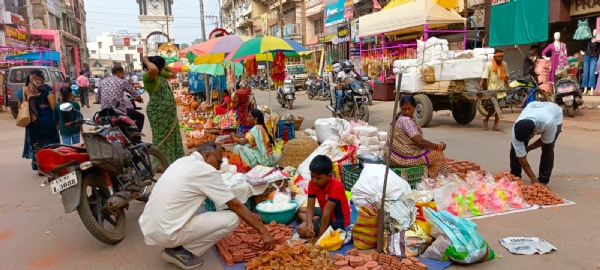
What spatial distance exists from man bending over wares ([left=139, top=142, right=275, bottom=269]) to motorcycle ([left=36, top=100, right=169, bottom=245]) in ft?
2.66

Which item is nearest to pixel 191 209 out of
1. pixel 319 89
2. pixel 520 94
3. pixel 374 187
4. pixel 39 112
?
pixel 374 187

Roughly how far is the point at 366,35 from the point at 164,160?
13304 mm

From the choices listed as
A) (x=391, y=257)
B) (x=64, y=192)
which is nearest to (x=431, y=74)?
(x=391, y=257)

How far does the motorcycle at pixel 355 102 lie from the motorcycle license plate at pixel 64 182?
297 inches

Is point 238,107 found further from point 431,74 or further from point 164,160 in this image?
point 431,74

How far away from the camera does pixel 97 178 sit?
13.2 feet

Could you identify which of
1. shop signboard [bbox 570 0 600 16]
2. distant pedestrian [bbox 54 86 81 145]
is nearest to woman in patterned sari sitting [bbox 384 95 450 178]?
distant pedestrian [bbox 54 86 81 145]

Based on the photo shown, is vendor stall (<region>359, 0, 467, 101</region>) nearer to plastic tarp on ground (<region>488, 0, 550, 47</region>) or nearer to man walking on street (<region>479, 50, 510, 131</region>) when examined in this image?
plastic tarp on ground (<region>488, 0, 550, 47</region>)

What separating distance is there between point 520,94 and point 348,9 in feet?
46.0

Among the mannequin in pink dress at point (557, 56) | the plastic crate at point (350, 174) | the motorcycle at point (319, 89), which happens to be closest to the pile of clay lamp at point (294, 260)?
the plastic crate at point (350, 174)

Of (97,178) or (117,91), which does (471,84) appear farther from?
(97,178)

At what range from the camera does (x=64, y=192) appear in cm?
372

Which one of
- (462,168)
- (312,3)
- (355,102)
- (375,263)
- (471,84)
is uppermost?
(312,3)

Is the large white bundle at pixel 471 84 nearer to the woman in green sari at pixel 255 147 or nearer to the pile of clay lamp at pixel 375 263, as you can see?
the woman in green sari at pixel 255 147
